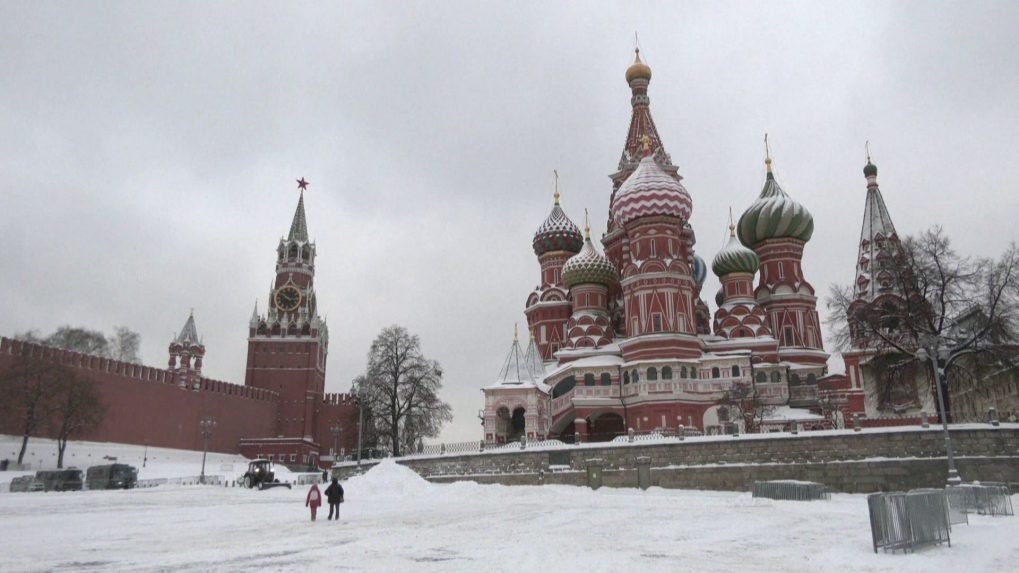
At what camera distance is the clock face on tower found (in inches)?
2913

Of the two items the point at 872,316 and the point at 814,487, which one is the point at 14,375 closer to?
the point at 814,487

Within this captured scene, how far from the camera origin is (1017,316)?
2667 cm

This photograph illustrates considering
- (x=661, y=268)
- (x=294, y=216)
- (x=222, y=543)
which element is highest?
(x=294, y=216)

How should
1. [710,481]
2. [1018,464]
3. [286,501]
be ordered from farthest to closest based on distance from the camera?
[710,481] < [286,501] < [1018,464]

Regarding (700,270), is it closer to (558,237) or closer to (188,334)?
(558,237)

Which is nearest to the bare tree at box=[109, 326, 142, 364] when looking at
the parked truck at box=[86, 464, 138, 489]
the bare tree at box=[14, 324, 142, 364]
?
the bare tree at box=[14, 324, 142, 364]

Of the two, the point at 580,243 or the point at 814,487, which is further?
the point at 580,243

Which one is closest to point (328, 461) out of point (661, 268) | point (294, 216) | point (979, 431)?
point (294, 216)

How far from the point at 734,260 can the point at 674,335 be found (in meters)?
8.09

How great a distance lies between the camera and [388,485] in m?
27.2

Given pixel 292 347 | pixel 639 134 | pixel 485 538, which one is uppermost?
pixel 639 134

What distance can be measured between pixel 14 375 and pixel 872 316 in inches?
1684

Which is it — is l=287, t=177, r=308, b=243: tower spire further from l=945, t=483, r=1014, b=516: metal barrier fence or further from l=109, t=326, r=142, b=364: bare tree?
l=945, t=483, r=1014, b=516: metal barrier fence

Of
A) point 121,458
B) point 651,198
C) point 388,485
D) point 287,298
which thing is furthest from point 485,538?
point 287,298
